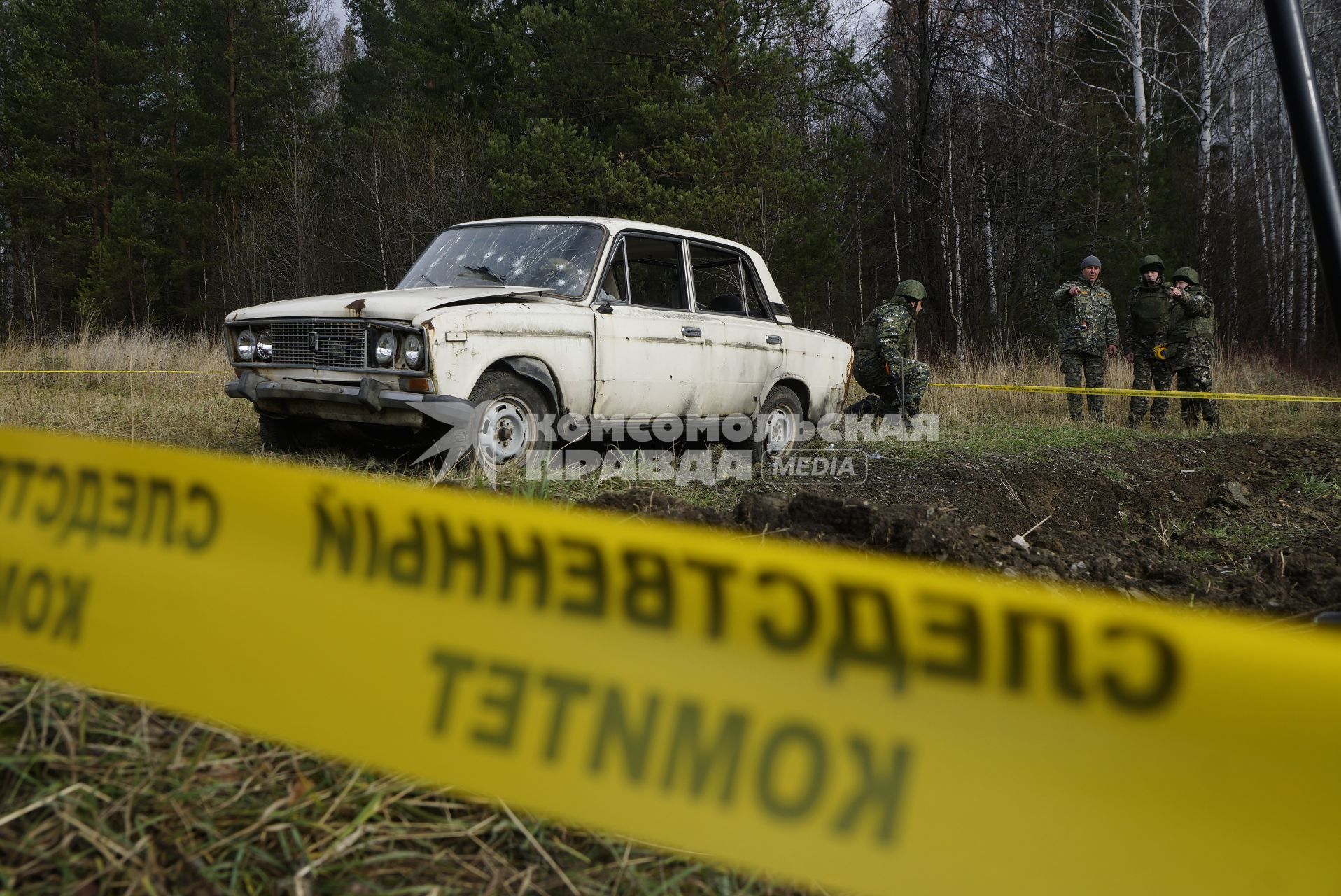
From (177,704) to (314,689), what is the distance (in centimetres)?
23

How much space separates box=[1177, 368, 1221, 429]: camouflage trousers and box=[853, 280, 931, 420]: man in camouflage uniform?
3.66 metres

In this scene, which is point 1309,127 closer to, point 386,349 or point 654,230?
point 386,349

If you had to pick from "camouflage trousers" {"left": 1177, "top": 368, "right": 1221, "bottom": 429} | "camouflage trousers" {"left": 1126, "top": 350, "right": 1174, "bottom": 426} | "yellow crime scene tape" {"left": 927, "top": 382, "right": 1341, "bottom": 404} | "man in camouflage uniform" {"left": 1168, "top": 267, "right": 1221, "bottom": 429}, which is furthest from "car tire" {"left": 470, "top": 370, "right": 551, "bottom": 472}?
"man in camouflage uniform" {"left": 1168, "top": 267, "right": 1221, "bottom": 429}

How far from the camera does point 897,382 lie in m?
8.80

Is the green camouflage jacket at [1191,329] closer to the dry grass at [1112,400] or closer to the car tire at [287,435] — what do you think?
the dry grass at [1112,400]

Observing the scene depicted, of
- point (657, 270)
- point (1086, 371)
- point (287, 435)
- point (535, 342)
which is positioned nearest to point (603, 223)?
point (657, 270)

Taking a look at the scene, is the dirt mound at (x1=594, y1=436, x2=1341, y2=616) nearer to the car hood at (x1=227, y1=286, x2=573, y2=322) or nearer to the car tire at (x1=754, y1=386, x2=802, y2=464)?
the car tire at (x1=754, y1=386, x2=802, y2=464)

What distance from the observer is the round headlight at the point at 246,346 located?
17.8 ft

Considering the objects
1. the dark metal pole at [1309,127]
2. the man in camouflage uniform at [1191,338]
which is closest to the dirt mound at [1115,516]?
the dark metal pole at [1309,127]

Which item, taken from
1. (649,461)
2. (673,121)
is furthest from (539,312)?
(673,121)

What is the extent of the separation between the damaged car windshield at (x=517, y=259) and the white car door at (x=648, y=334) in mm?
190

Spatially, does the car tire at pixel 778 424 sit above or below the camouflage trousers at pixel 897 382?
below

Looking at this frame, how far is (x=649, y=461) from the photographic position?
5.79 m

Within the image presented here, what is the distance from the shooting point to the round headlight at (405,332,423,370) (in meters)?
4.75
